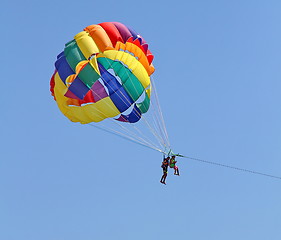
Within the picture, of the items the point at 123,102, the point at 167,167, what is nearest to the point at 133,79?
the point at 123,102

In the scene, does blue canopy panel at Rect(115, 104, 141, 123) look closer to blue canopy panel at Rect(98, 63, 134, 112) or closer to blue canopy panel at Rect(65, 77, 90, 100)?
blue canopy panel at Rect(98, 63, 134, 112)

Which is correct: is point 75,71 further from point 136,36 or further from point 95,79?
point 136,36

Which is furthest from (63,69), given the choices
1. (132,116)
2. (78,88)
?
(132,116)

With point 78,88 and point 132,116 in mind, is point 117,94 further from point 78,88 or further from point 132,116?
point 78,88

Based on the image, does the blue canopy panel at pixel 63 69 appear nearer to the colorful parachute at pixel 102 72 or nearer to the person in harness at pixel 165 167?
the colorful parachute at pixel 102 72

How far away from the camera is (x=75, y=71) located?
107 ft

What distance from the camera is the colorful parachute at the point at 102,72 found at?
107ft

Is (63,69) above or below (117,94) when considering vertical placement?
above

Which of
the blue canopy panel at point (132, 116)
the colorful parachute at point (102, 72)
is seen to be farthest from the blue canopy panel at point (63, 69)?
the blue canopy panel at point (132, 116)

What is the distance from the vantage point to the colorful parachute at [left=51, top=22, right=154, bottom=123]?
32.6 metres

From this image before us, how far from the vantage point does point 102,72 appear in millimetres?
33375

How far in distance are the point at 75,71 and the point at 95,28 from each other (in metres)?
1.78

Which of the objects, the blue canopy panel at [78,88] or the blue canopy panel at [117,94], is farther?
the blue canopy panel at [117,94]

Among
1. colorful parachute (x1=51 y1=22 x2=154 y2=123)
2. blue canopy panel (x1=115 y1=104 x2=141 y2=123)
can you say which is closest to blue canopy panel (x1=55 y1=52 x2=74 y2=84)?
colorful parachute (x1=51 y1=22 x2=154 y2=123)
